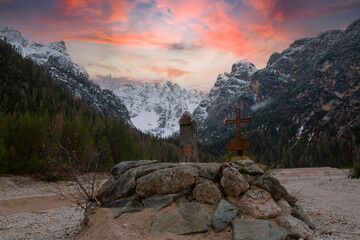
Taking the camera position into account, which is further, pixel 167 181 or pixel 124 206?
pixel 167 181

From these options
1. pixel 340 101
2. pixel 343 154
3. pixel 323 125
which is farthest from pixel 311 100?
pixel 343 154

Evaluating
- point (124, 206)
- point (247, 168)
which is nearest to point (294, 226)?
point (247, 168)

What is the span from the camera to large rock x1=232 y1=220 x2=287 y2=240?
25.3ft

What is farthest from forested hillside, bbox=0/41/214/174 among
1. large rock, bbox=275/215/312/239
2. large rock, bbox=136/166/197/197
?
large rock, bbox=275/215/312/239

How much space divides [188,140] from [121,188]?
5.18 metres

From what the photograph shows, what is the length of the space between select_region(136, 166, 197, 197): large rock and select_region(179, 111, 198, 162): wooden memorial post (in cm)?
346

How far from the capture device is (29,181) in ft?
114

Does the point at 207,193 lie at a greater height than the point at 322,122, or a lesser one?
lesser

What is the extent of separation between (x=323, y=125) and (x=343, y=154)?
5609 centimetres

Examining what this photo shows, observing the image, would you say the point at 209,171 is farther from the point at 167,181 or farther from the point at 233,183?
the point at 167,181

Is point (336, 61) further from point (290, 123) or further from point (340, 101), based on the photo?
point (290, 123)

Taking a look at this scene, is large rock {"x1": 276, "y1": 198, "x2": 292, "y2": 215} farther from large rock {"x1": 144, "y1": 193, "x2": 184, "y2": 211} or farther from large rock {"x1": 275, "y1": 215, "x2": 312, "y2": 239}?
large rock {"x1": 144, "y1": 193, "x2": 184, "y2": 211}

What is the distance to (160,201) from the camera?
958 centimetres

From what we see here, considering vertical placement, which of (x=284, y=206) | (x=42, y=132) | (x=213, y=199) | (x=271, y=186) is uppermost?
(x=42, y=132)
